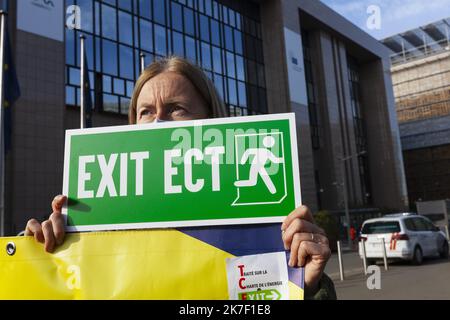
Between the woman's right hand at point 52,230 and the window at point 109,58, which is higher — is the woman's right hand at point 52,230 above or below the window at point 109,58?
below

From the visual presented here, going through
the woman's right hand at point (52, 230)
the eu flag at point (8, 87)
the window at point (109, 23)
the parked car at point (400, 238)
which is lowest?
the parked car at point (400, 238)

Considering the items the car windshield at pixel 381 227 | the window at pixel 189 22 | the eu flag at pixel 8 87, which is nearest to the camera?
the eu flag at pixel 8 87

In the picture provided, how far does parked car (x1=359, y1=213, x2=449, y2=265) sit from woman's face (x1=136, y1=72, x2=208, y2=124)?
12092 mm

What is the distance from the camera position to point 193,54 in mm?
29328

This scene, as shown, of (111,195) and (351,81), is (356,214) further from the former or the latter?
(111,195)

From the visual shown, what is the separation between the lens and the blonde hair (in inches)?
84.8

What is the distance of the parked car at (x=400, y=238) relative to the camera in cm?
1295

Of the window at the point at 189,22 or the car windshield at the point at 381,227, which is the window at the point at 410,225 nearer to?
the car windshield at the point at 381,227

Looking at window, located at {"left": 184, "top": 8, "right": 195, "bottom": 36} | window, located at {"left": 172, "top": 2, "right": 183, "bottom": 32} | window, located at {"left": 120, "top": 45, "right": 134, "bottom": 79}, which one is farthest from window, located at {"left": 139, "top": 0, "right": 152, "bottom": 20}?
window, located at {"left": 184, "top": 8, "right": 195, "bottom": 36}

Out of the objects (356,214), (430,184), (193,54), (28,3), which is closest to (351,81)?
(356,214)

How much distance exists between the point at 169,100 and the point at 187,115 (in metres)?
0.11

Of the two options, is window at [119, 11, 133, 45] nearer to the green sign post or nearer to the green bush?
the green bush

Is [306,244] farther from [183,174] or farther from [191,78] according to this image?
[191,78]

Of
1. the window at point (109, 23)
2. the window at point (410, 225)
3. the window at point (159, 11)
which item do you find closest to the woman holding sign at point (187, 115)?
the window at point (410, 225)
